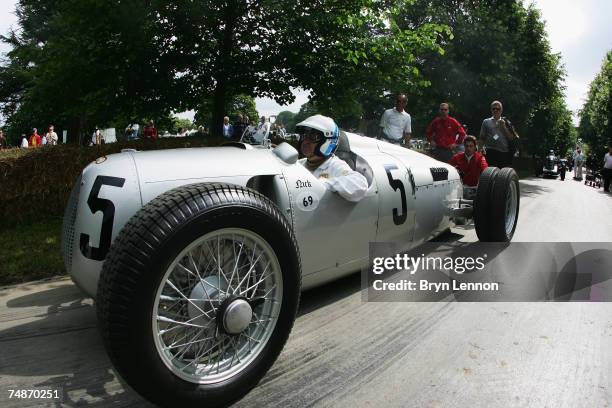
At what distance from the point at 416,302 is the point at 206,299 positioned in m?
2.09

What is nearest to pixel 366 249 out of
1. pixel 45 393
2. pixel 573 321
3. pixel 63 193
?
pixel 573 321

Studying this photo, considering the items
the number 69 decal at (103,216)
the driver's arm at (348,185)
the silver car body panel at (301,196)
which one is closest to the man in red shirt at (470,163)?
the silver car body panel at (301,196)

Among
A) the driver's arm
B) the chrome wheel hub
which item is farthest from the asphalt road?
the driver's arm

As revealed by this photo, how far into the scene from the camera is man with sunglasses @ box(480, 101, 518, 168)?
818cm

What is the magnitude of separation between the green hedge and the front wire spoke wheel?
5690 millimetres

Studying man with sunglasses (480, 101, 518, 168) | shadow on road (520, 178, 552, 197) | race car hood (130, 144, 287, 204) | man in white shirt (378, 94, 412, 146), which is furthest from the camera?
shadow on road (520, 178, 552, 197)

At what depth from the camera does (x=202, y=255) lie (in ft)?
8.00

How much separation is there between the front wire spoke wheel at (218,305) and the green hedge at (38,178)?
18.7ft

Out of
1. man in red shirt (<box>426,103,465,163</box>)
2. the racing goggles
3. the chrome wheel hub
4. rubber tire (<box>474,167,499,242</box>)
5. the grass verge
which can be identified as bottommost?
the grass verge

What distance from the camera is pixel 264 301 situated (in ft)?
8.45

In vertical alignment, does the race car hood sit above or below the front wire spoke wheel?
above

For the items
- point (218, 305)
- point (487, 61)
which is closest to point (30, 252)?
point (218, 305)

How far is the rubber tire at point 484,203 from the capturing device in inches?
206

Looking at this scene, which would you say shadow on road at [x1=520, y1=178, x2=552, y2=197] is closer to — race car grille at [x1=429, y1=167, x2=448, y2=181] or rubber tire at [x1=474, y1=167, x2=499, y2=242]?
rubber tire at [x1=474, y1=167, x2=499, y2=242]
